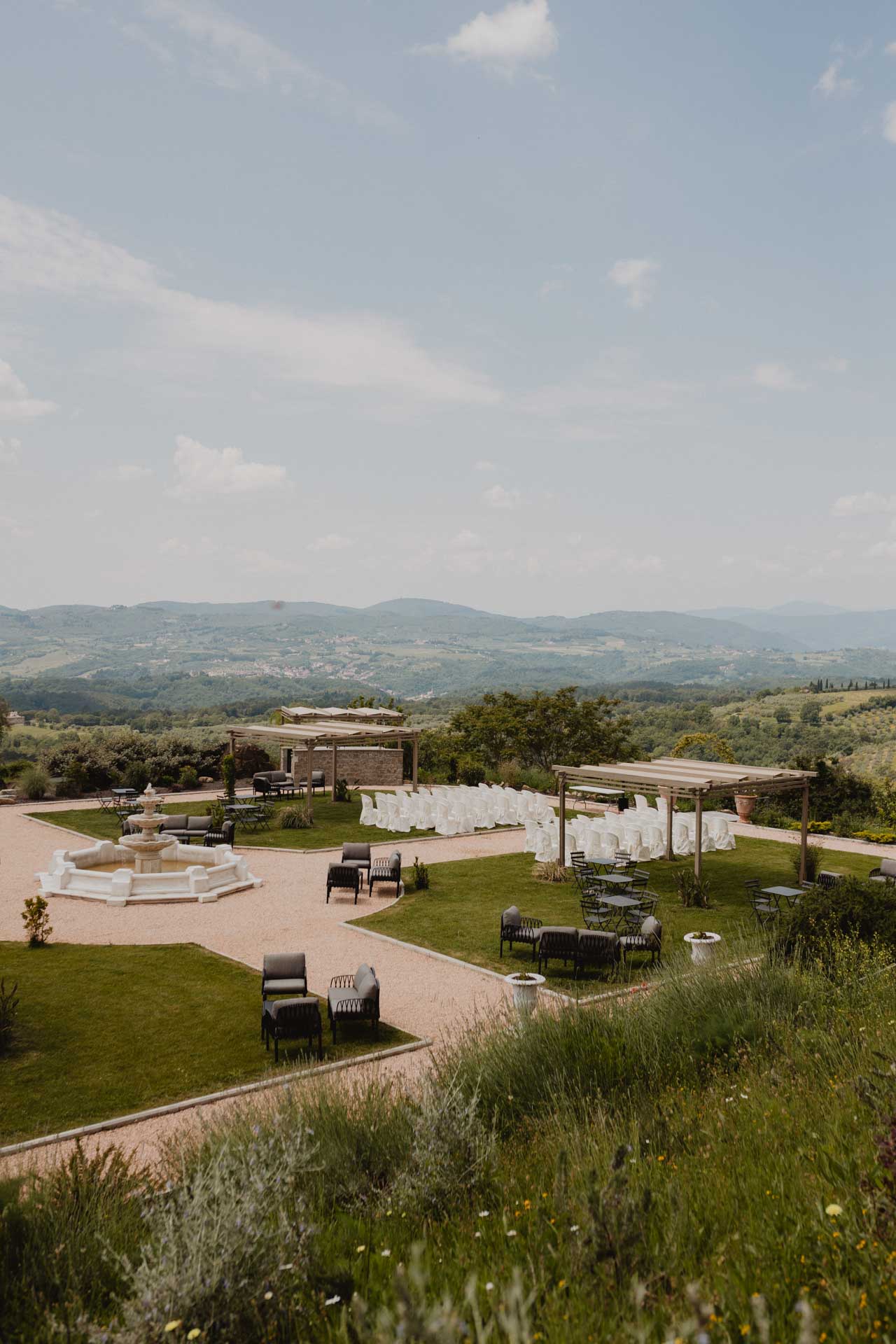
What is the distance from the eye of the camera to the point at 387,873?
50.2ft

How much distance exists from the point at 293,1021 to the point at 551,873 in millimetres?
8776

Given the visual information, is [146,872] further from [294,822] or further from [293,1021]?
[293,1021]

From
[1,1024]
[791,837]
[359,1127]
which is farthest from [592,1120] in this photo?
[791,837]

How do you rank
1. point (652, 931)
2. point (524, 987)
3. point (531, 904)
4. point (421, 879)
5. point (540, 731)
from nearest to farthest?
point (524, 987)
point (652, 931)
point (531, 904)
point (421, 879)
point (540, 731)

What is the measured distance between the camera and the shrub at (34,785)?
26.3m

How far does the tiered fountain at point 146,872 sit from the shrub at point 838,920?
9292mm

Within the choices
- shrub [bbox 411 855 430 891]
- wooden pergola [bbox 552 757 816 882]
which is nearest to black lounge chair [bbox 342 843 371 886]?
shrub [bbox 411 855 430 891]

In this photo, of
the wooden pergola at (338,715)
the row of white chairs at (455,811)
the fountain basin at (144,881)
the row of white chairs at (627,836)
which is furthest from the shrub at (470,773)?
the fountain basin at (144,881)

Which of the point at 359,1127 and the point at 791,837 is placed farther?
the point at 791,837

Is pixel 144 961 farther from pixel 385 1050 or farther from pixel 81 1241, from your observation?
pixel 81 1241

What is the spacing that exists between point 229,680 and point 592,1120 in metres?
161

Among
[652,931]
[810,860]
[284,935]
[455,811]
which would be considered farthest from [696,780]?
[455,811]

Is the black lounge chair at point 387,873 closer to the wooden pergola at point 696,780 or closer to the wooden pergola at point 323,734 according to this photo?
the wooden pergola at point 696,780

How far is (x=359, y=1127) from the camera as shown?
514cm
